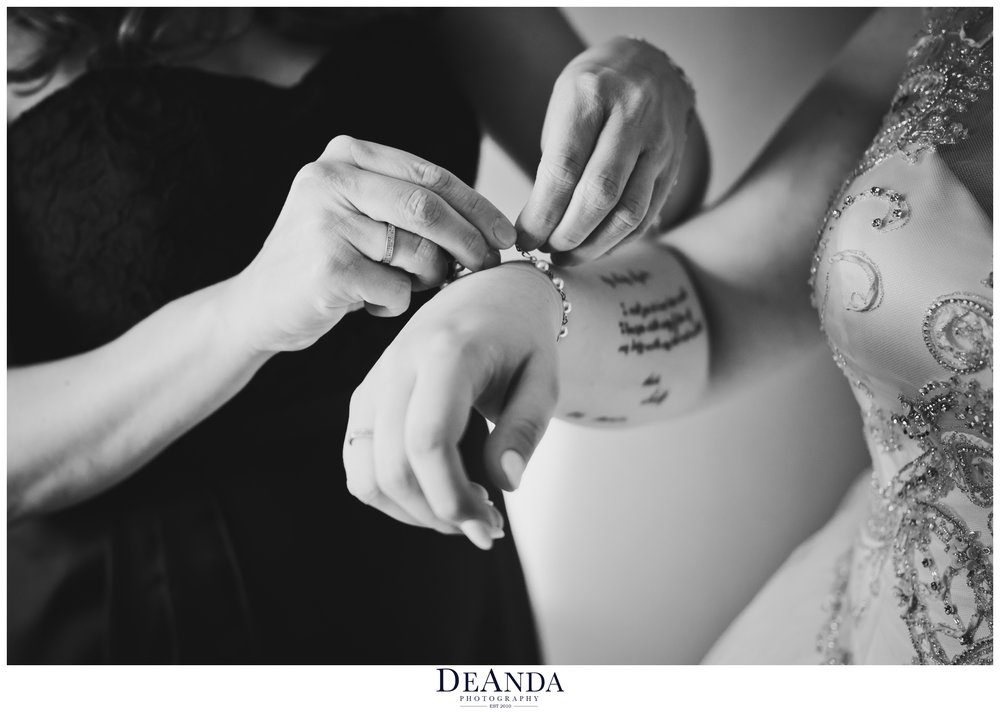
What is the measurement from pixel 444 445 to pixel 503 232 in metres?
0.15

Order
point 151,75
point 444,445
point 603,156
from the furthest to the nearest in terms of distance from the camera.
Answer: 1. point 151,75
2. point 603,156
3. point 444,445

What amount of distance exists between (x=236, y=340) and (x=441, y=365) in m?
0.20

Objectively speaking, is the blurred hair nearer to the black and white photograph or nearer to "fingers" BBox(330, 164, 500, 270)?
the black and white photograph

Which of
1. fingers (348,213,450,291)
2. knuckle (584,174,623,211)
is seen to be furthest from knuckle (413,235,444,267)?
knuckle (584,174,623,211)

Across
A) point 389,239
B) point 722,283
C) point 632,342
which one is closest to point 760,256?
point 722,283

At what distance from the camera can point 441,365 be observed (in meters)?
0.34

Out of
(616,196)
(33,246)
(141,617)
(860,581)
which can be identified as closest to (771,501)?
(860,581)

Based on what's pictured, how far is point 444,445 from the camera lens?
33cm

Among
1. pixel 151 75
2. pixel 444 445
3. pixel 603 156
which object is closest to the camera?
pixel 444 445

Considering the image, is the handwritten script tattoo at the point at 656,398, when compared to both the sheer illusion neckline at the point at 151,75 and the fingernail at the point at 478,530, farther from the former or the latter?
the sheer illusion neckline at the point at 151,75

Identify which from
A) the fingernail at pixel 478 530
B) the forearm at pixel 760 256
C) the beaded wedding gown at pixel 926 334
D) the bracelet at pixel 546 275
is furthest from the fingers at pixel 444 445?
the beaded wedding gown at pixel 926 334

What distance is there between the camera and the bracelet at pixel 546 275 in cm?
43

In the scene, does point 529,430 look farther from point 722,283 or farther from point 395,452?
point 722,283
